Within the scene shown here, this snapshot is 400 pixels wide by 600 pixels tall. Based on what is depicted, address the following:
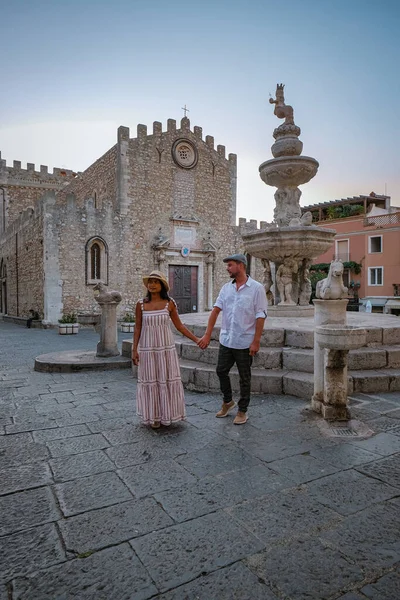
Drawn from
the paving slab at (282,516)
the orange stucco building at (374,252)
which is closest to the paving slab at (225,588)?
the paving slab at (282,516)

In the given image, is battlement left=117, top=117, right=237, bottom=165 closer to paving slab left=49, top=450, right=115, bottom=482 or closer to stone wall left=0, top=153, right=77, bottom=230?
stone wall left=0, top=153, right=77, bottom=230

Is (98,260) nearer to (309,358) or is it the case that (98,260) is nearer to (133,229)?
(133,229)

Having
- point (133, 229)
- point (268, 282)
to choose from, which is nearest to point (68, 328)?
point (133, 229)

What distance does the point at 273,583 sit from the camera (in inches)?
70.7

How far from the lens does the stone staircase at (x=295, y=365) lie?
499 cm

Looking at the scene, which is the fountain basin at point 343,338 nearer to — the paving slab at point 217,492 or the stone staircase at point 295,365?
the stone staircase at point 295,365

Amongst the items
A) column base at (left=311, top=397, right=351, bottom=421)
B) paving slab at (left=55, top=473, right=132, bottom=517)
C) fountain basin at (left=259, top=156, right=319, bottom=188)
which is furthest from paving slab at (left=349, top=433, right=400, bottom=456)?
fountain basin at (left=259, top=156, right=319, bottom=188)

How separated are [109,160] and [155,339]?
19698 millimetres

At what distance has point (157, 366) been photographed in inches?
154

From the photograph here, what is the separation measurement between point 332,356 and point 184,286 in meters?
18.3

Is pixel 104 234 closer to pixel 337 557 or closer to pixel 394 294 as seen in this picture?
pixel 337 557

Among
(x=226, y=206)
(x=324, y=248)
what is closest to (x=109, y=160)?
(x=226, y=206)

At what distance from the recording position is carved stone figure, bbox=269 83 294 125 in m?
8.62

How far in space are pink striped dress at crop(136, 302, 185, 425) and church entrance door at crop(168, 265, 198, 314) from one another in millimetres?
17667
